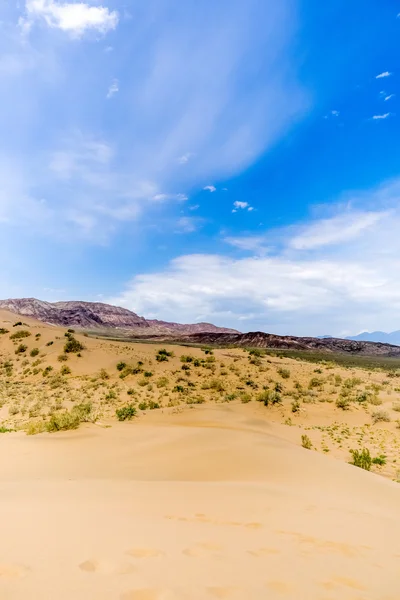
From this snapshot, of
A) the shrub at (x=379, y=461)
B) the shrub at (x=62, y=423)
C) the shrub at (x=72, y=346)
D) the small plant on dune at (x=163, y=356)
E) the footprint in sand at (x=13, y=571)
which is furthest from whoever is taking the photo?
the shrub at (x=72, y=346)

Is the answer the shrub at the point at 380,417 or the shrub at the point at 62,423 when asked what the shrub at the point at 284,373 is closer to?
the shrub at the point at 380,417

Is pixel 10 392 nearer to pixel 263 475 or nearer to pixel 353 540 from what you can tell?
pixel 263 475

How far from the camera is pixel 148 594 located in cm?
249

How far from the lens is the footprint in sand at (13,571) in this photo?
2582 millimetres

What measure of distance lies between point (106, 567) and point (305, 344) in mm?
118121

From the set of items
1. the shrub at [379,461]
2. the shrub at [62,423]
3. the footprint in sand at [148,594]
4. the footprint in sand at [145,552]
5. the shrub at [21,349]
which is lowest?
the shrub at [379,461]

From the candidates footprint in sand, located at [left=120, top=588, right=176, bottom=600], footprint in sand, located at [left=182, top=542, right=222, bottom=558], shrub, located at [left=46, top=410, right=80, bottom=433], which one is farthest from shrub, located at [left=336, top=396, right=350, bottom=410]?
footprint in sand, located at [left=120, top=588, right=176, bottom=600]

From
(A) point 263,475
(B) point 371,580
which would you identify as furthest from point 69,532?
(A) point 263,475

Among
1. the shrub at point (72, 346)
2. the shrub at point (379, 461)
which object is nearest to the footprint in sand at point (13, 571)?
the shrub at point (379, 461)

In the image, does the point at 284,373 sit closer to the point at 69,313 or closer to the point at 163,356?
the point at 163,356

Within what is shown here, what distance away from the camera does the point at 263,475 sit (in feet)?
23.8

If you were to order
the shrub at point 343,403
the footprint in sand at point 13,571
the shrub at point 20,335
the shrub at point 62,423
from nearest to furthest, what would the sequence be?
1. the footprint in sand at point 13,571
2. the shrub at point 62,423
3. the shrub at point 343,403
4. the shrub at point 20,335

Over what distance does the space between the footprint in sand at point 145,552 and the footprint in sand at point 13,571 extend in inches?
36.3

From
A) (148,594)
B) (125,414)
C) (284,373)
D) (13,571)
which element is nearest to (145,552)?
(148,594)
